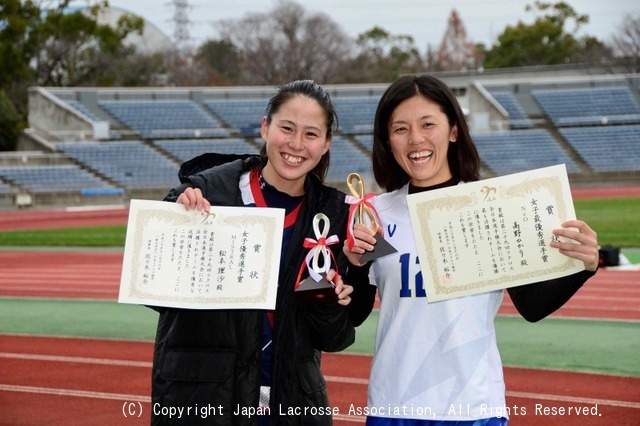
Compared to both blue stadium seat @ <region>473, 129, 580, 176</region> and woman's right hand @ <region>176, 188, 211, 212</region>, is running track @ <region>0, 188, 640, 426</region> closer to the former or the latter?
woman's right hand @ <region>176, 188, 211, 212</region>

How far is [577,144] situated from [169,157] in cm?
1641

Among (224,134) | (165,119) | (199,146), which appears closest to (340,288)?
(199,146)

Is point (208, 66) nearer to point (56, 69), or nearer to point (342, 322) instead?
point (56, 69)

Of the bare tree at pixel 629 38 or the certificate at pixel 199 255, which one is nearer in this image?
the certificate at pixel 199 255

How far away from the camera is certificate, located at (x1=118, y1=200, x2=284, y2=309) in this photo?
327 centimetres

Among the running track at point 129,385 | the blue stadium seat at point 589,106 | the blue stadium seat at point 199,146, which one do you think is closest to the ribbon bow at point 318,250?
the running track at point 129,385

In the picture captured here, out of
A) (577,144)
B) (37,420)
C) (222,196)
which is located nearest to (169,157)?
(577,144)

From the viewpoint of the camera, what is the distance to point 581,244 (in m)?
3.08

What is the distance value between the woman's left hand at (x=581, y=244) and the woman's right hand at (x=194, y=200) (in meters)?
1.11

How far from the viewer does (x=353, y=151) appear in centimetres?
4053

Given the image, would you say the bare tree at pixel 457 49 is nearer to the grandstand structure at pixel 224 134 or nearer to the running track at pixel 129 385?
the grandstand structure at pixel 224 134

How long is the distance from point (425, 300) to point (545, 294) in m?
0.39

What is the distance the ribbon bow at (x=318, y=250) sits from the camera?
3152 millimetres

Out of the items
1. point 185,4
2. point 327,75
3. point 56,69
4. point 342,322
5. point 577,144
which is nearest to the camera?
point 342,322
